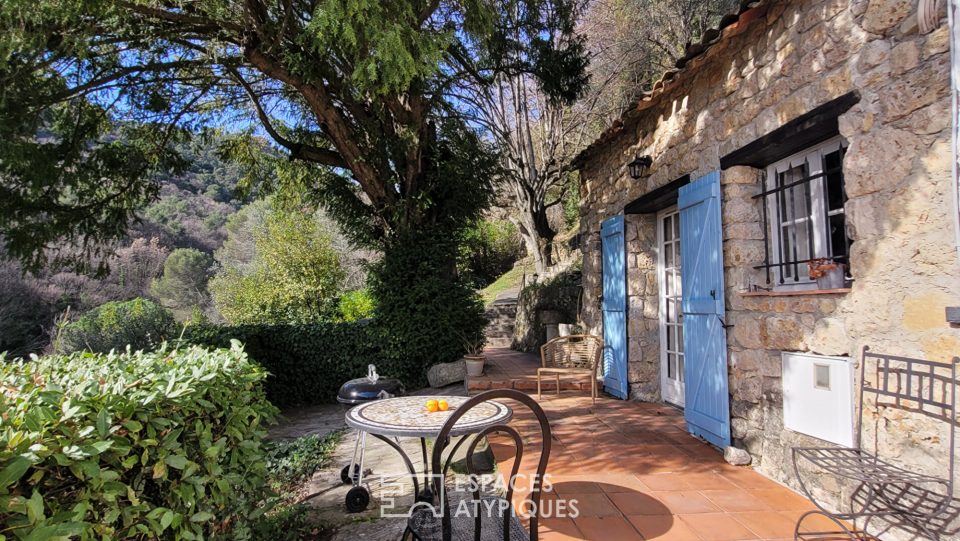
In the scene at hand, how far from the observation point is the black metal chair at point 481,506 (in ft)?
5.66

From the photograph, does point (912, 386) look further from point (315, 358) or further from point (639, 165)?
point (315, 358)

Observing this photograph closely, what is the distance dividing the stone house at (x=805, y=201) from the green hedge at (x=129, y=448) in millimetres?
3116

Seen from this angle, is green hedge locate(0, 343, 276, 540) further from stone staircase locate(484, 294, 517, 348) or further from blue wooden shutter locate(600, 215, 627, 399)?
stone staircase locate(484, 294, 517, 348)

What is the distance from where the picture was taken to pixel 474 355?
7359 millimetres

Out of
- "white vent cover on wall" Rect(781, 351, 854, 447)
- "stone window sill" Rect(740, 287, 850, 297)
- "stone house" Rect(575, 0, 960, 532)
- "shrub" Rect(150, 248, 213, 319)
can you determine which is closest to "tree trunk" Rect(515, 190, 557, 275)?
"stone house" Rect(575, 0, 960, 532)

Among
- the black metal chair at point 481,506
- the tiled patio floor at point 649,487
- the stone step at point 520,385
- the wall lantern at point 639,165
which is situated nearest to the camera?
the black metal chair at point 481,506

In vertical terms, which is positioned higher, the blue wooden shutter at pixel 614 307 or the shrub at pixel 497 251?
the shrub at pixel 497 251

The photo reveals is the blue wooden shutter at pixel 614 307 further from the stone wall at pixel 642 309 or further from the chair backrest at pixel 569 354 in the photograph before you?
the chair backrest at pixel 569 354

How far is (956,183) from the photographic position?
210 centimetres

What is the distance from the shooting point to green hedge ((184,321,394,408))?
26.9ft

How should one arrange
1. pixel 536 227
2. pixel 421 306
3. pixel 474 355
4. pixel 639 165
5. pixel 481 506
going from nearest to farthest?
pixel 481 506
pixel 639 165
pixel 474 355
pixel 421 306
pixel 536 227

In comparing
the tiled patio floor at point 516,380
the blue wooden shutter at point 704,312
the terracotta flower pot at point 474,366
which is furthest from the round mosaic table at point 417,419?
the terracotta flower pot at point 474,366

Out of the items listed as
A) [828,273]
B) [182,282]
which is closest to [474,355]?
[828,273]

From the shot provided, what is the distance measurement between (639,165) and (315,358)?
239 inches
